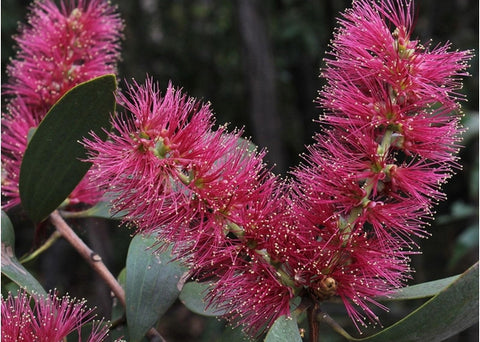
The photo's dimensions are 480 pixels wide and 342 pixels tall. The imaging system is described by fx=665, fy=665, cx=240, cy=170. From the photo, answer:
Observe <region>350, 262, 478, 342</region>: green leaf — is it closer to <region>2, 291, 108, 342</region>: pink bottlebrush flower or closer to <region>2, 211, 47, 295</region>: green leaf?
<region>2, 291, 108, 342</region>: pink bottlebrush flower

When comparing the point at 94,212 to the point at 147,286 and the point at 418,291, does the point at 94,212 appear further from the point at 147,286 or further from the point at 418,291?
the point at 418,291

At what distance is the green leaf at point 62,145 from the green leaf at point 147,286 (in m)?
0.13

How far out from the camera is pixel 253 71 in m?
2.88

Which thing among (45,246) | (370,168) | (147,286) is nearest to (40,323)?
(147,286)

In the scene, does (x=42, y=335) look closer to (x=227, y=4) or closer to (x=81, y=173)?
(x=81, y=173)

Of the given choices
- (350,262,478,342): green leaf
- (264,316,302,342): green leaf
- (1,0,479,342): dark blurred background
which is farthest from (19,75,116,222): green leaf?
(1,0,479,342): dark blurred background

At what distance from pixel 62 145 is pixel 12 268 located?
0.18 meters

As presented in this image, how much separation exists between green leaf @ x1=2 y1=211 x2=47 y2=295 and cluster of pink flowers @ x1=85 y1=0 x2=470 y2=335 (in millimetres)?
178

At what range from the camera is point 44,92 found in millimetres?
1065

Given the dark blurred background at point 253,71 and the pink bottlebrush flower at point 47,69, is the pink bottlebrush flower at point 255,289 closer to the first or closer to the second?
the pink bottlebrush flower at point 47,69

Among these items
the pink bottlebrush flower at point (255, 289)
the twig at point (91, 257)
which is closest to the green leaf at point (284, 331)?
the pink bottlebrush flower at point (255, 289)

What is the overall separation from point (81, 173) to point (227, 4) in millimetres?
3236

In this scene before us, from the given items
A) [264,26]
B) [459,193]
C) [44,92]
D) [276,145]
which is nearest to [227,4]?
[264,26]

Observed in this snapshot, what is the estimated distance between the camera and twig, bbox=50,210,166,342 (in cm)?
89
